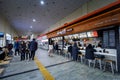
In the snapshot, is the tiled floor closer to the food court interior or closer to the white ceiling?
the food court interior

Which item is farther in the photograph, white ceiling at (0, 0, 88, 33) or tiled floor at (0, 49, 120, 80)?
white ceiling at (0, 0, 88, 33)

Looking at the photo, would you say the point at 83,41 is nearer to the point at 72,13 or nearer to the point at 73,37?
the point at 73,37

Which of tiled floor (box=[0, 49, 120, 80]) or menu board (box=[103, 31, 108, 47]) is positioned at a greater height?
menu board (box=[103, 31, 108, 47])

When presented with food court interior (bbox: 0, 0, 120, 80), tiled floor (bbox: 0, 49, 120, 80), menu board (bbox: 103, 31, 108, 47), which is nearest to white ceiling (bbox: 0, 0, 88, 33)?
food court interior (bbox: 0, 0, 120, 80)

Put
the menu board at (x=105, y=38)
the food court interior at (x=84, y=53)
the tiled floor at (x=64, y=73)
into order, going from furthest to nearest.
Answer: the menu board at (x=105, y=38)
the food court interior at (x=84, y=53)
the tiled floor at (x=64, y=73)

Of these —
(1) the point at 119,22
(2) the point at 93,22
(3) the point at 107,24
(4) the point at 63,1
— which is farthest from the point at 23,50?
(1) the point at 119,22

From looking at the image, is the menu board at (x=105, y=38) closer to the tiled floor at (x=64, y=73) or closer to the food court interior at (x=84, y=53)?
the food court interior at (x=84, y=53)

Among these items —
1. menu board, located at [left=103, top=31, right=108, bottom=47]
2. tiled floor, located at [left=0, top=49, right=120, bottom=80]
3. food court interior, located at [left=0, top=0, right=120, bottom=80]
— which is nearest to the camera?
tiled floor, located at [left=0, top=49, right=120, bottom=80]

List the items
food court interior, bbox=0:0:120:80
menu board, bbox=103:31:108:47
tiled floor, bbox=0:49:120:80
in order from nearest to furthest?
1. tiled floor, bbox=0:49:120:80
2. food court interior, bbox=0:0:120:80
3. menu board, bbox=103:31:108:47

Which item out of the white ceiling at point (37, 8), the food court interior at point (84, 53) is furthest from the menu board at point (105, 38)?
the white ceiling at point (37, 8)

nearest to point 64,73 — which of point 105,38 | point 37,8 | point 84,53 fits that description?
point 84,53

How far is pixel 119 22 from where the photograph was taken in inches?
141

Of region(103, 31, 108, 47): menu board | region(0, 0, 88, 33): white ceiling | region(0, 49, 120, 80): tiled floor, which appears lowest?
region(0, 49, 120, 80): tiled floor

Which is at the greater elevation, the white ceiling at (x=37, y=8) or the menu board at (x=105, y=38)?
the white ceiling at (x=37, y=8)
